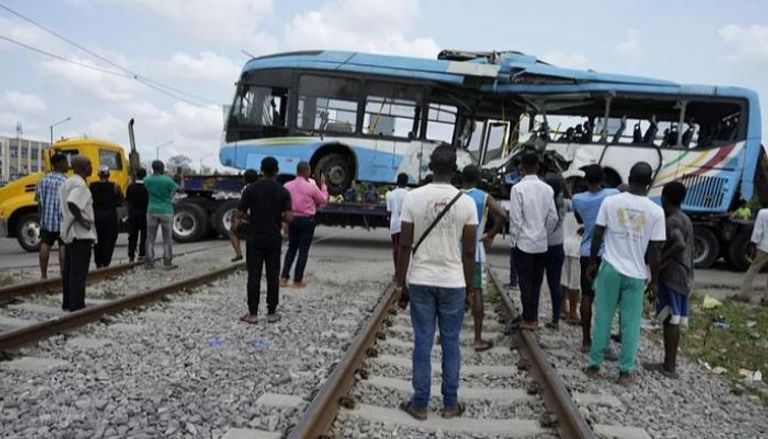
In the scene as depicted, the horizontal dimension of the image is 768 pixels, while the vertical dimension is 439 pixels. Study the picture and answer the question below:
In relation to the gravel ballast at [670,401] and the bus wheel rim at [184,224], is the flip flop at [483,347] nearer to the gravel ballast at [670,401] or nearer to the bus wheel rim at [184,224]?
the gravel ballast at [670,401]

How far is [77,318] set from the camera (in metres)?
6.04

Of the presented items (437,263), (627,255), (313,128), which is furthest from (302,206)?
(313,128)

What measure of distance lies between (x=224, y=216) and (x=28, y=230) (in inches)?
165

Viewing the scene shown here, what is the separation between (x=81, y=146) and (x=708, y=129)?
14.2m

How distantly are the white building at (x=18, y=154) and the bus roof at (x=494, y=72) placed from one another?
68.8m

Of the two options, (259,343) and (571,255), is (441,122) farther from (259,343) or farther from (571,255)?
(259,343)

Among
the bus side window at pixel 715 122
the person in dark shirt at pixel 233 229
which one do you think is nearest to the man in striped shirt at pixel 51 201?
the person in dark shirt at pixel 233 229

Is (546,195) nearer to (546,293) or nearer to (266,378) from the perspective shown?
(266,378)

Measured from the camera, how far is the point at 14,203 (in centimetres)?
1343

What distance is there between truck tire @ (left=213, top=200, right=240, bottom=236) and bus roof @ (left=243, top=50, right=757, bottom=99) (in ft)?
10.7

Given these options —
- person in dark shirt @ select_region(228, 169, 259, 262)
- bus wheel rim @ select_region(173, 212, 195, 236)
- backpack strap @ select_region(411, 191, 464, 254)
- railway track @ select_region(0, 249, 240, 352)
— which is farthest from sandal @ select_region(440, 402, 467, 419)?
bus wheel rim @ select_region(173, 212, 195, 236)

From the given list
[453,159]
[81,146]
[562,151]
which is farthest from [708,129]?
[81,146]

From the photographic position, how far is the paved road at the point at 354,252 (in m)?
12.1

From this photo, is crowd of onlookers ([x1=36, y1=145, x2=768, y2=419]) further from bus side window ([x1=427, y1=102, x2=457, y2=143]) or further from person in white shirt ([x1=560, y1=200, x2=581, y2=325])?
bus side window ([x1=427, y1=102, x2=457, y2=143])
